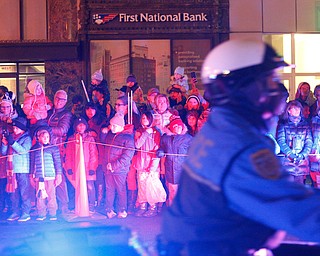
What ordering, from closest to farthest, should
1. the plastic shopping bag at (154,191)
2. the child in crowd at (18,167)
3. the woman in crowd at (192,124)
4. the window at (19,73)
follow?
the child in crowd at (18,167), the plastic shopping bag at (154,191), the woman in crowd at (192,124), the window at (19,73)

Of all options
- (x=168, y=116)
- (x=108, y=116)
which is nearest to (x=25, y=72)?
(x=108, y=116)

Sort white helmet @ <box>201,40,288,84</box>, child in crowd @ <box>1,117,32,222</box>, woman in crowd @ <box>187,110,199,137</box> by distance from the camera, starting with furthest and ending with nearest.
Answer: woman in crowd @ <box>187,110,199,137</box>
child in crowd @ <box>1,117,32,222</box>
white helmet @ <box>201,40,288,84</box>

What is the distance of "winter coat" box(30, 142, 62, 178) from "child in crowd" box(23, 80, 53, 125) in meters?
0.67

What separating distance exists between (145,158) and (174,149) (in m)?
0.49

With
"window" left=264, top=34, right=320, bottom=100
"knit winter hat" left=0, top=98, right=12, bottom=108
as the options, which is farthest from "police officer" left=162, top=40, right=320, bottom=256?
"window" left=264, top=34, right=320, bottom=100

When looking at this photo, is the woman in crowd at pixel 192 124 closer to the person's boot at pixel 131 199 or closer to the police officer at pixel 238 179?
the person's boot at pixel 131 199

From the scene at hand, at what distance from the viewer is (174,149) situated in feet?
37.5

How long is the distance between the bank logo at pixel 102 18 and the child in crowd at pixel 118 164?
8.10m

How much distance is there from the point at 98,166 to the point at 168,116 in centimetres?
137

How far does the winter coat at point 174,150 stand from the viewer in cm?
1138

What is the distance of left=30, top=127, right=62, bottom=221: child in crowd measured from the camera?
11289mm

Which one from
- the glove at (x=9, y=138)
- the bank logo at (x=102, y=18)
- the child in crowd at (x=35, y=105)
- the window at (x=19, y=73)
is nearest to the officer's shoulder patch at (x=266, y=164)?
the glove at (x=9, y=138)

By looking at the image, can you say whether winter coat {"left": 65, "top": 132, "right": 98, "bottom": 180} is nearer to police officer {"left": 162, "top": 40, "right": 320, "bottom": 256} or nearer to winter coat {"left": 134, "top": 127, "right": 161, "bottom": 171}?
winter coat {"left": 134, "top": 127, "right": 161, "bottom": 171}

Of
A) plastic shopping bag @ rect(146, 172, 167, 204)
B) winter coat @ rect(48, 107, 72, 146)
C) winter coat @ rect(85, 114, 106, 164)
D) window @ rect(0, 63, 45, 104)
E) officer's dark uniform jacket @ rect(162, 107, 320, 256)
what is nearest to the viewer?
officer's dark uniform jacket @ rect(162, 107, 320, 256)
